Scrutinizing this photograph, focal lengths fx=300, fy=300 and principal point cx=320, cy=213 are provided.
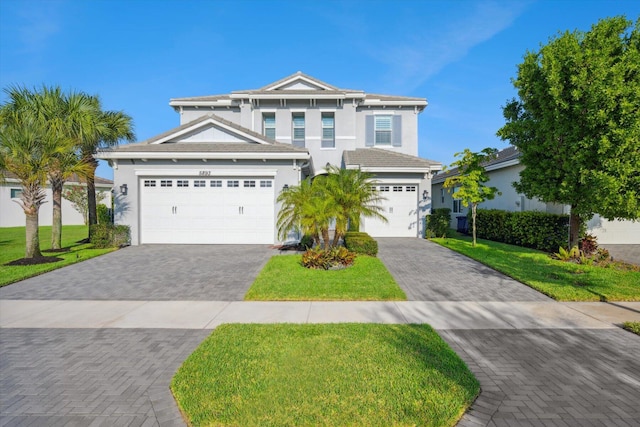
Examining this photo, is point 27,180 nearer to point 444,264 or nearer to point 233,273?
Result: point 233,273

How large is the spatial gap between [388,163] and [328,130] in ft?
16.0

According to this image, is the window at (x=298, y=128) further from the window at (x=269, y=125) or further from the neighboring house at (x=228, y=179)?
the window at (x=269, y=125)

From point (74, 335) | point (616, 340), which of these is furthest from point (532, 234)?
point (74, 335)

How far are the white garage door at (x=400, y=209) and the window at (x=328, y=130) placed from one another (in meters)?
4.54

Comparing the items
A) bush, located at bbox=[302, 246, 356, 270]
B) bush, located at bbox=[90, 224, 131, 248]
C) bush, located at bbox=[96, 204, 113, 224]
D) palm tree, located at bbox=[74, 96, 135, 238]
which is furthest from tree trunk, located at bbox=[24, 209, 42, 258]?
bush, located at bbox=[302, 246, 356, 270]

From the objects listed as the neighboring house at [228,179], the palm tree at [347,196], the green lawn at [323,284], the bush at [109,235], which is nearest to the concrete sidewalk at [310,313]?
the green lawn at [323,284]

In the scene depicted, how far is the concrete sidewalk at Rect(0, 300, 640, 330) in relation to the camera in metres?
5.68

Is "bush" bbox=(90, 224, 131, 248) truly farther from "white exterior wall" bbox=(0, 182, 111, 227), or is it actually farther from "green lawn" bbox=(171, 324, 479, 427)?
"white exterior wall" bbox=(0, 182, 111, 227)

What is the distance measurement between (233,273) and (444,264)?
23.4 ft

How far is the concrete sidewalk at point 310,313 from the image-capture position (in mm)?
5680

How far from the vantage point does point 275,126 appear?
19.0 meters

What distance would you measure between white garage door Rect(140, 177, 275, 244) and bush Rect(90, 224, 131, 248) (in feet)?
2.51

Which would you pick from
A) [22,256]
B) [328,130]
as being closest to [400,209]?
[328,130]

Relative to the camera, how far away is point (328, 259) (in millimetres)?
9758
